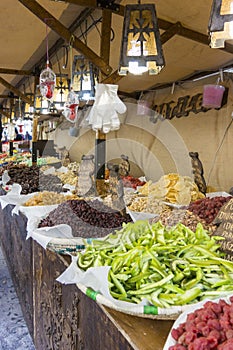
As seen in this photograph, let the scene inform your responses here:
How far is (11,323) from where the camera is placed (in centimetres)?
306

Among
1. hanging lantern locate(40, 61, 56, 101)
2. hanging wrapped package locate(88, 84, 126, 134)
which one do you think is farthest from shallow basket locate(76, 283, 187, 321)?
hanging lantern locate(40, 61, 56, 101)

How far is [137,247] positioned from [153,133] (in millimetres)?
5653

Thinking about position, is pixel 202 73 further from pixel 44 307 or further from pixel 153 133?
pixel 44 307

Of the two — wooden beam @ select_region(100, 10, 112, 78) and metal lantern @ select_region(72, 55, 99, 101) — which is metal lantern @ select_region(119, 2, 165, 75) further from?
metal lantern @ select_region(72, 55, 99, 101)

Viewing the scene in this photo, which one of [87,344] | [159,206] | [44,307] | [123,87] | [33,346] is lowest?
[33,346]

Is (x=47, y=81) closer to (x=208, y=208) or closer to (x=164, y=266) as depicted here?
(x=208, y=208)

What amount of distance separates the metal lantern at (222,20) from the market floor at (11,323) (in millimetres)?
2514

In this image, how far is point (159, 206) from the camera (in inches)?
111

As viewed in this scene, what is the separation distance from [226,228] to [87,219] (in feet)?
2.87

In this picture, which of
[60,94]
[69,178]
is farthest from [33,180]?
[60,94]

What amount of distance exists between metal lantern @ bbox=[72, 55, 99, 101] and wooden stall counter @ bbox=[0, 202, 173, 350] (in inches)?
56.9

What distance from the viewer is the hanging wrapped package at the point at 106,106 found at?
324 cm

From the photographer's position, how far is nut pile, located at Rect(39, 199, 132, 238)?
2.11 m

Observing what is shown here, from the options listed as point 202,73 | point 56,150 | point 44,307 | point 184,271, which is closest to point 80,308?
point 184,271
